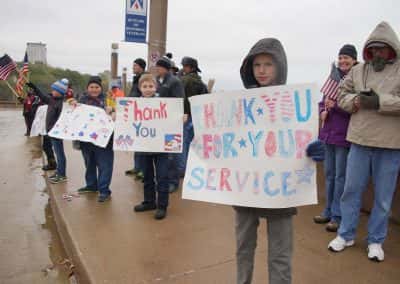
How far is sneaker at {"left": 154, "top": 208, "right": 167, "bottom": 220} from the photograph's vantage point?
3908 mm

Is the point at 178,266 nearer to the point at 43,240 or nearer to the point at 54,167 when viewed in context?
the point at 43,240

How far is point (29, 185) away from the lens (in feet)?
20.1

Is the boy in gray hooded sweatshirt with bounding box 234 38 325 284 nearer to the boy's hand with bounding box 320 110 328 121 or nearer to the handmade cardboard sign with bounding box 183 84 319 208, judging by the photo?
the handmade cardboard sign with bounding box 183 84 319 208

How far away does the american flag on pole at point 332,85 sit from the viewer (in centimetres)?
340

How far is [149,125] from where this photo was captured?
3.91m

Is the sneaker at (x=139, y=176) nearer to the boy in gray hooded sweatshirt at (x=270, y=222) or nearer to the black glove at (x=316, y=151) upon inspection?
the boy in gray hooded sweatshirt at (x=270, y=222)

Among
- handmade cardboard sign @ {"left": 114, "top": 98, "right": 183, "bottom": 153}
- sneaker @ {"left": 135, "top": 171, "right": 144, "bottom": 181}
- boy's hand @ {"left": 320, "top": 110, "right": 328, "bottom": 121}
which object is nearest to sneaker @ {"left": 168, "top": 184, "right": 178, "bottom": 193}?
sneaker @ {"left": 135, "top": 171, "right": 144, "bottom": 181}

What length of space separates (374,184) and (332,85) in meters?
1.06

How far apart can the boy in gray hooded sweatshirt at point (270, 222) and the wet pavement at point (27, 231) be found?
172cm

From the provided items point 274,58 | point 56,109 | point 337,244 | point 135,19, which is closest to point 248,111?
point 274,58

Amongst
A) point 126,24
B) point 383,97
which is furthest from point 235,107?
point 126,24

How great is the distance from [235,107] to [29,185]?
5.21 meters

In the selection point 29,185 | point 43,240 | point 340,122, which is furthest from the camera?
point 29,185

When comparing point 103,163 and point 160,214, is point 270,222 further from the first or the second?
point 103,163
